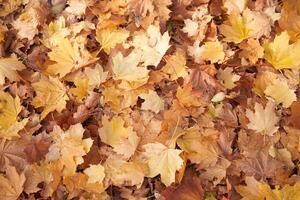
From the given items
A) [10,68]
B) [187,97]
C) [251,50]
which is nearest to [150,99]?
[187,97]

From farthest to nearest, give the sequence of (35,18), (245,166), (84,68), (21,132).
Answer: (35,18)
(84,68)
(21,132)
(245,166)

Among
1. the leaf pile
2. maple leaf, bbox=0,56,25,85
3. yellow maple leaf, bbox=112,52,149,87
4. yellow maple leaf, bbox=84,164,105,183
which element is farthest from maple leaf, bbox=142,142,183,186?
maple leaf, bbox=0,56,25,85

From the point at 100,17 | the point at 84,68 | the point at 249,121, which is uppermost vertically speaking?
the point at 100,17

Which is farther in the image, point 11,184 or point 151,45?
point 151,45

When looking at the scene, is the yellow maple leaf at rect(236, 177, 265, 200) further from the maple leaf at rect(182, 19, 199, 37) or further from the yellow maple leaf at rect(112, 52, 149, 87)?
the maple leaf at rect(182, 19, 199, 37)

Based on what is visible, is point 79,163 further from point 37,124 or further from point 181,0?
point 181,0

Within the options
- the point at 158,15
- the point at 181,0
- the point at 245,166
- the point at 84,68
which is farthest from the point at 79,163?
the point at 181,0

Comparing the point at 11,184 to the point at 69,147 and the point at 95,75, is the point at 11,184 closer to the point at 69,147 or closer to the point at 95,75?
the point at 69,147

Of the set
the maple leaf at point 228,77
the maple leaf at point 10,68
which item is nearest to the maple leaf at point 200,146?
the maple leaf at point 228,77
